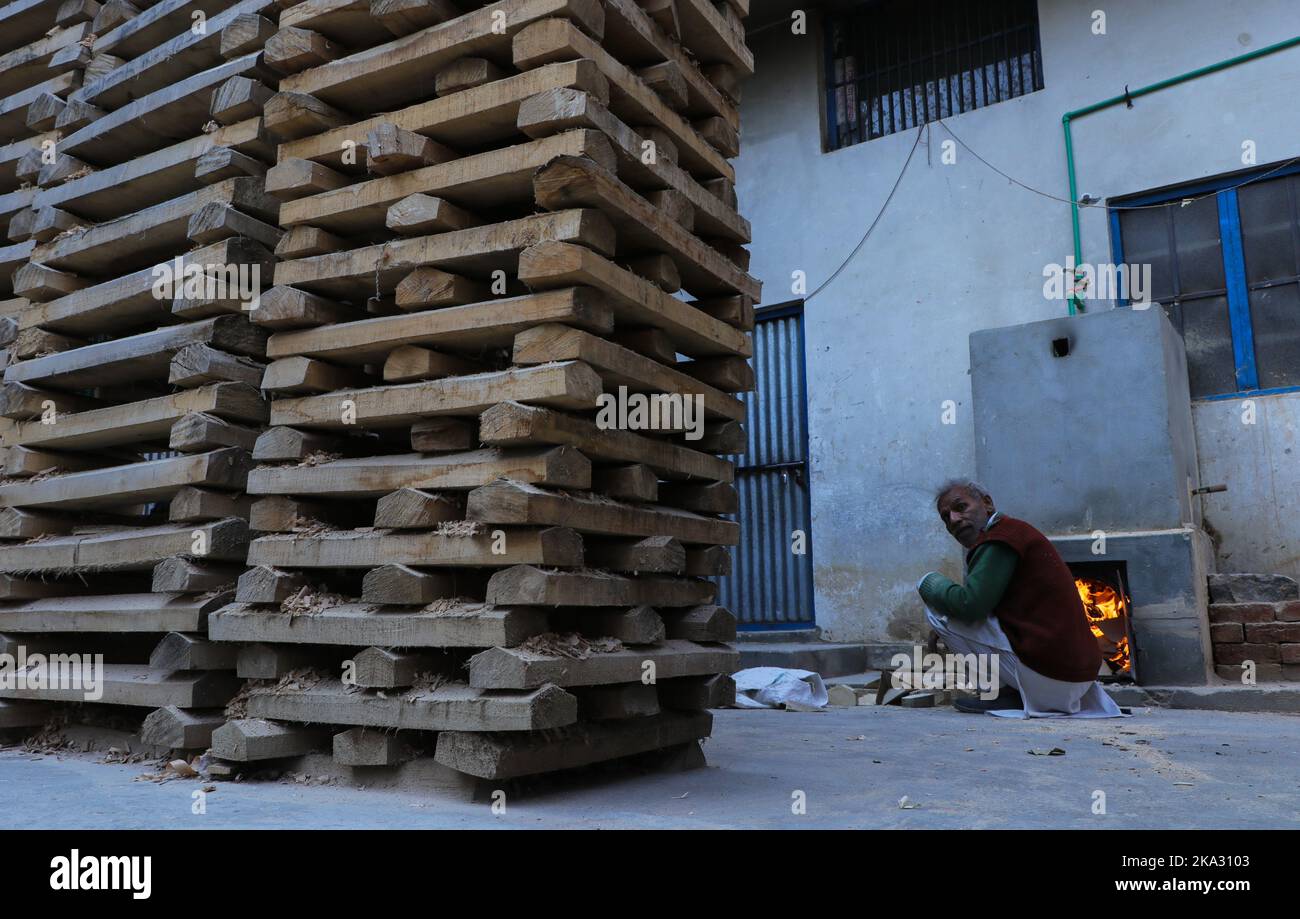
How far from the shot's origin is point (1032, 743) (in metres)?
5.28

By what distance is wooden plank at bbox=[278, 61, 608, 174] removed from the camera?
368 centimetres

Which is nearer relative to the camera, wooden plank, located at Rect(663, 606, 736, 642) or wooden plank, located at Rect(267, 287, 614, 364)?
wooden plank, located at Rect(267, 287, 614, 364)

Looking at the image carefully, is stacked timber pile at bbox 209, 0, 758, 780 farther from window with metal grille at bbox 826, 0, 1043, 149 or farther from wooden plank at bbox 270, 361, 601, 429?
window with metal grille at bbox 826, 0, 1043, 149

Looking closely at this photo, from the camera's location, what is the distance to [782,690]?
7.52 meters

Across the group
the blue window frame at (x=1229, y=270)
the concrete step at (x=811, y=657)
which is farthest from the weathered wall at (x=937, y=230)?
the concrete step at (x=811, y=657)

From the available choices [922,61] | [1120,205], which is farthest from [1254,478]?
[922,61]

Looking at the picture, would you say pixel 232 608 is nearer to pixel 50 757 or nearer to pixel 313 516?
pixel 313 516

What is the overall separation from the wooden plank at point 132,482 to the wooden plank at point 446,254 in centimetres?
84

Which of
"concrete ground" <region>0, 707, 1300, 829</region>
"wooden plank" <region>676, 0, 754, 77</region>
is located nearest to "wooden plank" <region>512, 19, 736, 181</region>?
"wooden plank" <region>676, 0, 754, 77</region>

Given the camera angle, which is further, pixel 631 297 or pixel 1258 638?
pixel 1258 638

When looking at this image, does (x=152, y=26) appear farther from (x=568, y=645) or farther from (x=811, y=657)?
(x=811, y=657)

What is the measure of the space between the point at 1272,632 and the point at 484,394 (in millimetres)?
6793

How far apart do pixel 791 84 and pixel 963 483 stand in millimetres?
6409

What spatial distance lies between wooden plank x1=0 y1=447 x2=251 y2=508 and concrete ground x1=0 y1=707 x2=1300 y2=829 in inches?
47.5
